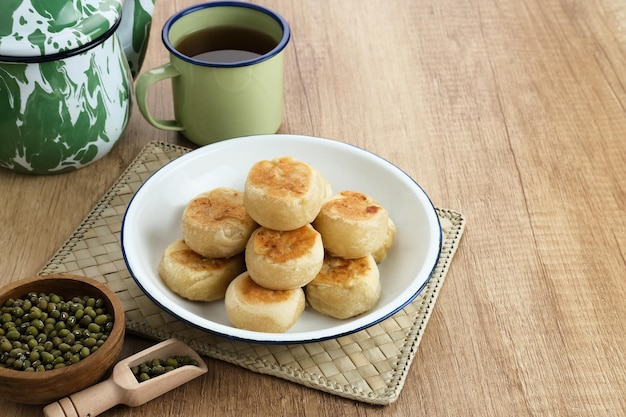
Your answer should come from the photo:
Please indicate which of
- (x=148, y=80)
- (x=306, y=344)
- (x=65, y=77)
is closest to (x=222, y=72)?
(x=148, y=80)

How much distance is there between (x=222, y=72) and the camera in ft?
4.09

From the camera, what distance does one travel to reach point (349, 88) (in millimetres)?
1550

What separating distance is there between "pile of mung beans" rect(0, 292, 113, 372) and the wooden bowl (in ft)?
0.04

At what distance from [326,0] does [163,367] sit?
112cm

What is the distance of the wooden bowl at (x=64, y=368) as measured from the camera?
34.0 inches

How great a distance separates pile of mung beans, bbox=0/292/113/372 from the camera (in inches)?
35.0

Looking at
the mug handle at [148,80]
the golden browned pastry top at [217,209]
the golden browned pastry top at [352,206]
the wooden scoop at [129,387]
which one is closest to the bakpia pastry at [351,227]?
the golden browned pastry top at [352,206]

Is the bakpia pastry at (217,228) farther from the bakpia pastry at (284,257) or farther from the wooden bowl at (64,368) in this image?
the wooden bowl at (64,368)

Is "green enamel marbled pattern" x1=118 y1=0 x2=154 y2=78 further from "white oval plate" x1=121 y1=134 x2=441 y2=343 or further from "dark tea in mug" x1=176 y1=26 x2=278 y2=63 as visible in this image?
"white oval plate" x1=121 y1=134 x2=441 y2=343

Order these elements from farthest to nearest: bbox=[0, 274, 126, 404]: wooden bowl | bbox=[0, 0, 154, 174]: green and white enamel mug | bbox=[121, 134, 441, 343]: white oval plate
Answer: bbox=[0, 0, 154, 174]: green and white enamel mug, bbox=[121, 134, 441, 343]: white oval plate, bbox=[0, 274, 126, 404]: wooden bowl

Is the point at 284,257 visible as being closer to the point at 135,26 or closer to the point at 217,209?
the point at 217,209

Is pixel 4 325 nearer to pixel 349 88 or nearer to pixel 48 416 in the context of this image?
pixel 48 416

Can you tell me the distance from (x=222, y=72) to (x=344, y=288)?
0.45 m

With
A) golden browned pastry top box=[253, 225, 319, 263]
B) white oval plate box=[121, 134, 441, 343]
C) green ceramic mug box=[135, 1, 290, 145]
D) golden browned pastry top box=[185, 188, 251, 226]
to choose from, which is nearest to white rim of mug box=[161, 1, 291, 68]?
green ceramic mug box=[135, 1, 290, 145]
